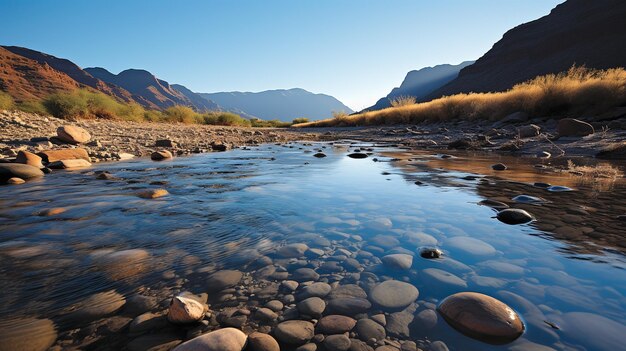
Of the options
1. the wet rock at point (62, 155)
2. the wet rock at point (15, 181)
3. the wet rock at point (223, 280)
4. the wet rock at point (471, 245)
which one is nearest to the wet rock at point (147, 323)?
the wet rock at point (223, 280)

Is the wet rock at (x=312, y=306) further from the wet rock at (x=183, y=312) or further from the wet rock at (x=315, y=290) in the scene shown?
the wet rock at (x=183, y=312)

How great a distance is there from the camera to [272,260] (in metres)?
1.60

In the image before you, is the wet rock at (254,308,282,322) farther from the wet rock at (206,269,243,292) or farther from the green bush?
the green bush

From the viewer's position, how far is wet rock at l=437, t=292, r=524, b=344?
102cm

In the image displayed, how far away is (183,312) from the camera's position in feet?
3.48

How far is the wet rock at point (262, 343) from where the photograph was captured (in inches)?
38.0

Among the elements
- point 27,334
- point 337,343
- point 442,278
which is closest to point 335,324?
point 337,343

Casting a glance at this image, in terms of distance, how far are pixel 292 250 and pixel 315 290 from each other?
0.44 meters

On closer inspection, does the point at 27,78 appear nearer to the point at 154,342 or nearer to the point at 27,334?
the point at 27,334

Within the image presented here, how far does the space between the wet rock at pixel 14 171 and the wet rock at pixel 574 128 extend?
10168 millimetres

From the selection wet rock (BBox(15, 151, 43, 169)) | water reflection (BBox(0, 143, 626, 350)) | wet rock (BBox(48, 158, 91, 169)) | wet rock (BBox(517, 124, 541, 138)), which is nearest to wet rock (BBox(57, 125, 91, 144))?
wet rock (BBox(48, 158, 91, 169))

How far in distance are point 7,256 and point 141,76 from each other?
602 feet

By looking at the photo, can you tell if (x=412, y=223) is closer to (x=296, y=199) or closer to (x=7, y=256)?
(x=296, y=199)

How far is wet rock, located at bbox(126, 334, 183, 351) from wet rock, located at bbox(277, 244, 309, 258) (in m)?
0.73
